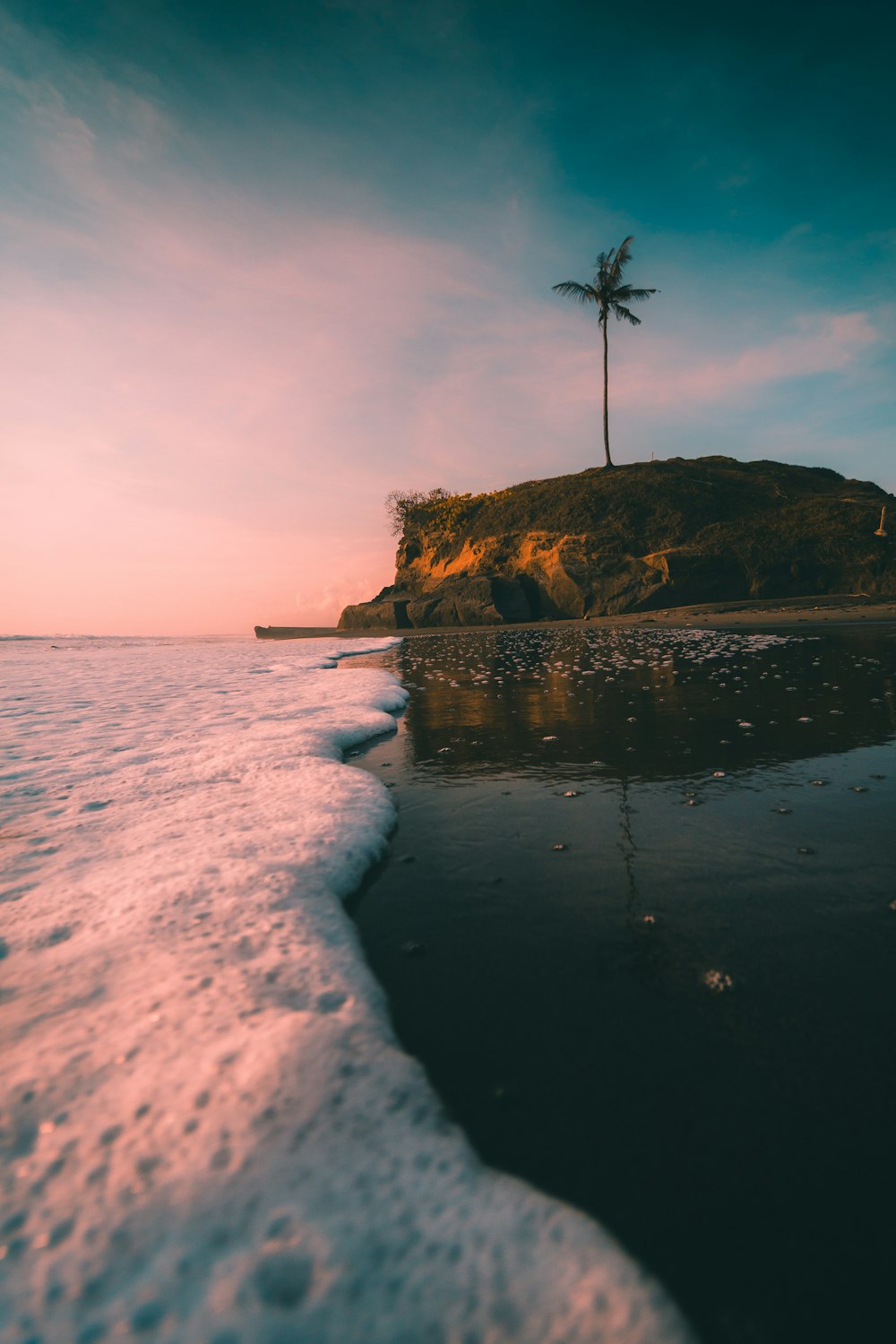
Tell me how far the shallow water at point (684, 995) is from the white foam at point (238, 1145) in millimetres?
148

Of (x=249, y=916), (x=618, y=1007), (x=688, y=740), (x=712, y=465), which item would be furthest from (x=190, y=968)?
(x=712, y=465)

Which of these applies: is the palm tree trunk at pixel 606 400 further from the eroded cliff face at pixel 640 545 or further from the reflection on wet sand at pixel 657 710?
the reflection on wet sand at pixel 657 710

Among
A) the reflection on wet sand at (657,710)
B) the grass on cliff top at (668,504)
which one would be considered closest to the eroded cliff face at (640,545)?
the grass on cliff top at (668,504)

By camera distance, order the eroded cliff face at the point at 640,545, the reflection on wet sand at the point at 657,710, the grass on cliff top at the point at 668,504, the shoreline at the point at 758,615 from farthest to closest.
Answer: the grass on cliff top at the point at 668,504
the eroded cliff face at the point at 640,545
the shoreline at the point at 758,615
the reflection on wet sand at the point at 657,710

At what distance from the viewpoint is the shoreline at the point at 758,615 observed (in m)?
19.2

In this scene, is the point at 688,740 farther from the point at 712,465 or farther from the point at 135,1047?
the point at 712,465

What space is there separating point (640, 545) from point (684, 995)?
105 ft

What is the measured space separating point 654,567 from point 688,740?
2529cm

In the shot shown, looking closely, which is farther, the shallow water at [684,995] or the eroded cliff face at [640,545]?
the eroded cliff face at [640,545]

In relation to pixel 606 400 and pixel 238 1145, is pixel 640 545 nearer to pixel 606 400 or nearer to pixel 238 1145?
pixel 606 400

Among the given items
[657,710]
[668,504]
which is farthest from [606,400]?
[657,710]

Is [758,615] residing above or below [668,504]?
below

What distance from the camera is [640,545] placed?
31.1m

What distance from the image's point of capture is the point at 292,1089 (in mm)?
1711
